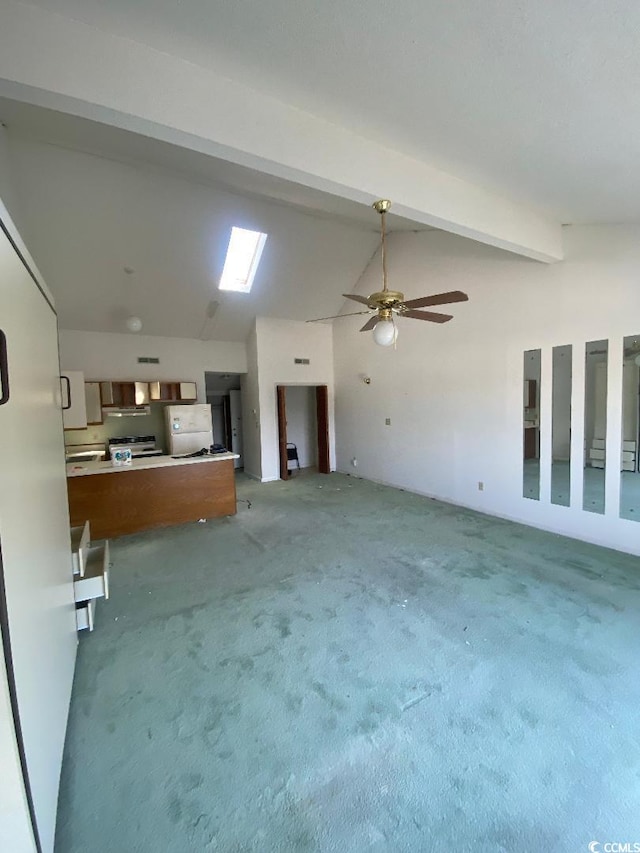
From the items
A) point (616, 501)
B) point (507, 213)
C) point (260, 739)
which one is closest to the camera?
point (260, 739)

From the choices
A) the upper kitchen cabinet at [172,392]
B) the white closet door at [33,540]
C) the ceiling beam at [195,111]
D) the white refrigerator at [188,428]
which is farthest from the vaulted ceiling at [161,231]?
the white closet door at [33,540]

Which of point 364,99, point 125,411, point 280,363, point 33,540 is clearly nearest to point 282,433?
point 280,363

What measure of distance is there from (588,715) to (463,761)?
2.38 feet

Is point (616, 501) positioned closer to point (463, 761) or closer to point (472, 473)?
point (472, 473)

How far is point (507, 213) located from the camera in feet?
10.3

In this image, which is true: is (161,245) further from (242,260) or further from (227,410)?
(227,410)

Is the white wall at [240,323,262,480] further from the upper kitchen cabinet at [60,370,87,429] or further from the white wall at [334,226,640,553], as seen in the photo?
the upper kitchen cabinet at [60,370,87,429]

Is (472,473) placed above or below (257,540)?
above

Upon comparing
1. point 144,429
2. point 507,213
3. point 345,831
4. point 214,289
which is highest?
point 214,289

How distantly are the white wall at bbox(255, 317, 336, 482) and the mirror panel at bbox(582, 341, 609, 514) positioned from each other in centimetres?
491

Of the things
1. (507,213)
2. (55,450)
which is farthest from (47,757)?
(507,213)

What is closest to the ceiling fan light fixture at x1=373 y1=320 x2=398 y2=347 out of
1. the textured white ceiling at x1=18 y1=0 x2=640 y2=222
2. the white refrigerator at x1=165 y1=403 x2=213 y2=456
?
the textured white ceiling at x1=18 y1=0 x2=640 y2=222

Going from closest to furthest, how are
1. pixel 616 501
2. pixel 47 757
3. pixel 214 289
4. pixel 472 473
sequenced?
pixel 47 757, pixel 616 501, pixel 472 473, pixel 214 289

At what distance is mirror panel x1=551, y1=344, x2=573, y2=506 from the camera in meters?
3.96
